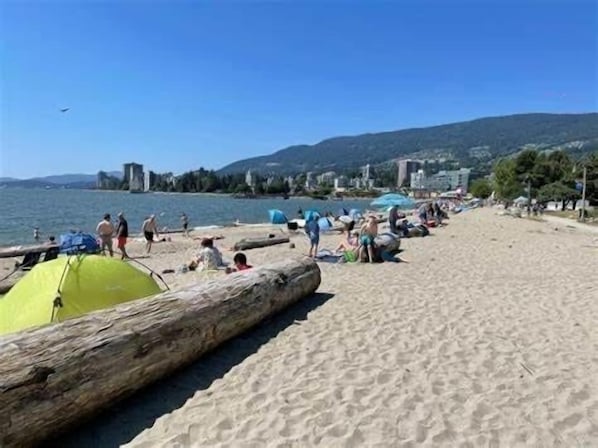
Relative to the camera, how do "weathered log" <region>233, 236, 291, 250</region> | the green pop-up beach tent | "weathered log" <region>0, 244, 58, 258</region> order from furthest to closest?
"weathered log" <region>233, 236, 291, 250</region> → "weathered log" <region>0, 244, 58, 258</region> → the green pop-up beach tent

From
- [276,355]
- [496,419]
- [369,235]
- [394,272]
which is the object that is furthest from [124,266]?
[369,235]

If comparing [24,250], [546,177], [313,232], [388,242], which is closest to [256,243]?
[313,232]

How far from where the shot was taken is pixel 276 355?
18.1ft

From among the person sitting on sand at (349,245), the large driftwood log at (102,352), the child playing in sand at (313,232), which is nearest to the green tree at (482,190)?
the person sitting on sand at (349,245)

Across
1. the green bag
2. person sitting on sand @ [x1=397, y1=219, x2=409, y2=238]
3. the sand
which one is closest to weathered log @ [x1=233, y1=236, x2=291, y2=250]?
person sitting on sand @ [x1=397, y1=219, x2=409, y2=238]

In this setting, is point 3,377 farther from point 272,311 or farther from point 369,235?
point 369,235

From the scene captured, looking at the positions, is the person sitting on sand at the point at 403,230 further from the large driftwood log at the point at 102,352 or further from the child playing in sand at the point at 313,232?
the large driftwood log at the point at 102,352

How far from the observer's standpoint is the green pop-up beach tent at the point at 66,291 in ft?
17.8

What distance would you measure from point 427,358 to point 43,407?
366 cm

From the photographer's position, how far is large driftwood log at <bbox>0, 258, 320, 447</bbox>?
3.48m

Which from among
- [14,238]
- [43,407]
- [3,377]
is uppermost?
[3,377]

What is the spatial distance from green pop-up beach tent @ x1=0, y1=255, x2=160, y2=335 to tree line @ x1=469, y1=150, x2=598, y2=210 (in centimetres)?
4889

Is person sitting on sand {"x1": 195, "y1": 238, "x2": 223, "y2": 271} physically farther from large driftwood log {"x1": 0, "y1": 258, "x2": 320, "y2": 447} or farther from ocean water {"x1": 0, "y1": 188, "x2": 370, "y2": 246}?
ocean water {"x1": 0, "y1": 188, "x2": 370, "y2": 246}

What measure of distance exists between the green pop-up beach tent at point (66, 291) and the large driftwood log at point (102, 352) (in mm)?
1031
